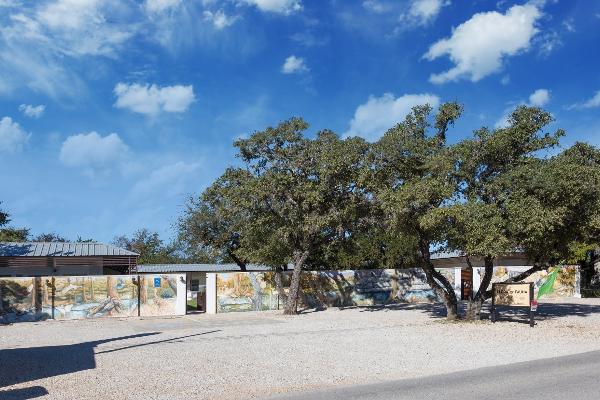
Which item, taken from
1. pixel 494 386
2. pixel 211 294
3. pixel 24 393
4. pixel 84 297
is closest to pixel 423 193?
pixel 494 386

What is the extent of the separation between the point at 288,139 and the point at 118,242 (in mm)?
63616

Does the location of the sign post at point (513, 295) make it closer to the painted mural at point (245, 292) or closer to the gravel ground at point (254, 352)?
the gravel ground at point (254, 352)

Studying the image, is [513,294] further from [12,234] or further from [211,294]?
[12,234]

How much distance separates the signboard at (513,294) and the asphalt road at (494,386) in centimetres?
878

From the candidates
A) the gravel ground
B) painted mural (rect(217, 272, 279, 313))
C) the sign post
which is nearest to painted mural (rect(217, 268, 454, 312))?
painted mural (rect(217, 272, 279, 313))

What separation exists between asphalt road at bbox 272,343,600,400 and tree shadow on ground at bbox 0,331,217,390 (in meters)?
5.28

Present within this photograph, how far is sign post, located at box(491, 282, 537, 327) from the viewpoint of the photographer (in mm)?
19984

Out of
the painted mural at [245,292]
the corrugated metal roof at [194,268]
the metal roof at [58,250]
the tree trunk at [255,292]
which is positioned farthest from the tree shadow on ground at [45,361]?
the corrugated metal roof at [194,268]

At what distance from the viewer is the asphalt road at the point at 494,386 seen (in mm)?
Answer: 8641

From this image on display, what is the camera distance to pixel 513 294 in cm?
2045

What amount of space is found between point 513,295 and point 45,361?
1507 centimetres

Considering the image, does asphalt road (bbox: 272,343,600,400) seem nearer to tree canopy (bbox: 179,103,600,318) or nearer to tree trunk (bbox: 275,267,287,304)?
tree canopy (bbox: 179,103,600,318)

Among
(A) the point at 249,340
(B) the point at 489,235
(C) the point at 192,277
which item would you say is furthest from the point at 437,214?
(C) the point at 192,277

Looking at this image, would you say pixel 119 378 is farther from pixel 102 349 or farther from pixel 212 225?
pixel 212 225
